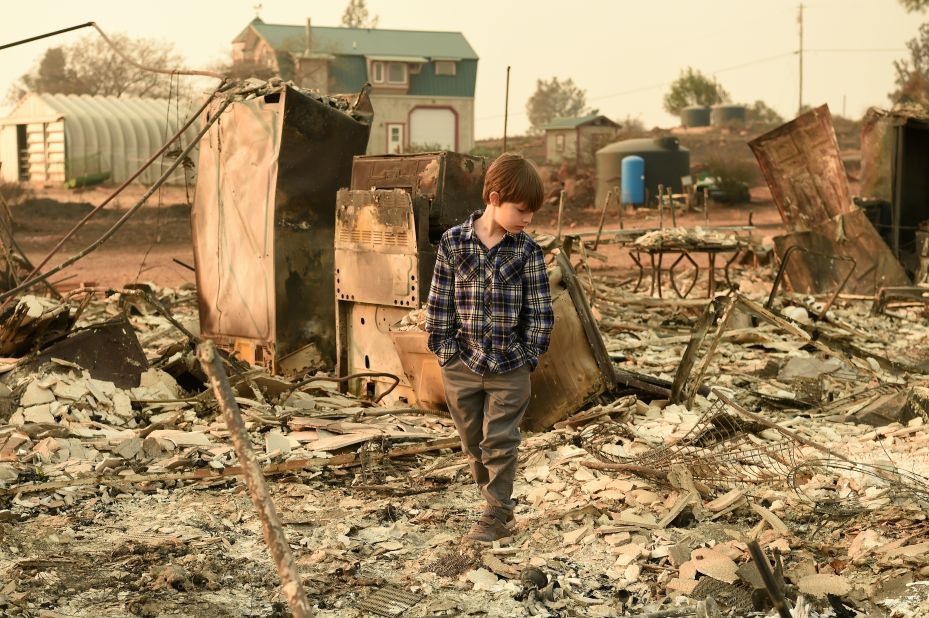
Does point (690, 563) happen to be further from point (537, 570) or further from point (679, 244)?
point (679, 244)

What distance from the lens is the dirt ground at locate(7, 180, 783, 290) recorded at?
57.0ft

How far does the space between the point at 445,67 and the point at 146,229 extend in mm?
22942

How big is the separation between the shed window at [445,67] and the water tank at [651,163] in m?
13.7

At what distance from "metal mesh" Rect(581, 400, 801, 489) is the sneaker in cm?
92

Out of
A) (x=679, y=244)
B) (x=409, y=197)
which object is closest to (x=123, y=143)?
(x=679, y=244)

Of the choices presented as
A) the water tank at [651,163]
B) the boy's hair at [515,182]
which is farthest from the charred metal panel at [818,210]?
the water tank at [651,163]

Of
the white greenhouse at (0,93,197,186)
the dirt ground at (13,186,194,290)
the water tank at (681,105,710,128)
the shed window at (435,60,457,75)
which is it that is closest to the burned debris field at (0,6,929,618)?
the dirt ground at (13,186,194,290)

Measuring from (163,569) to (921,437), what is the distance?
4.21m

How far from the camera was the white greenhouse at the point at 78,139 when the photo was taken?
32.3 m

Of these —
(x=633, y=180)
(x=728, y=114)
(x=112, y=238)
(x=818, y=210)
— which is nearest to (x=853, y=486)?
(x=818, y=210)

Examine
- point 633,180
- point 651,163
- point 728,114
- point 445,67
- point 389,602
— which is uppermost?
point 445,67

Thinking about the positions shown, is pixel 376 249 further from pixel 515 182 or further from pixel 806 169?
pixel 806 169

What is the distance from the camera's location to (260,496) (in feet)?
8.52

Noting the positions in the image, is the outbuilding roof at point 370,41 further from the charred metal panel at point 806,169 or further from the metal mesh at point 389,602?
the metal mesh at point 389,602
